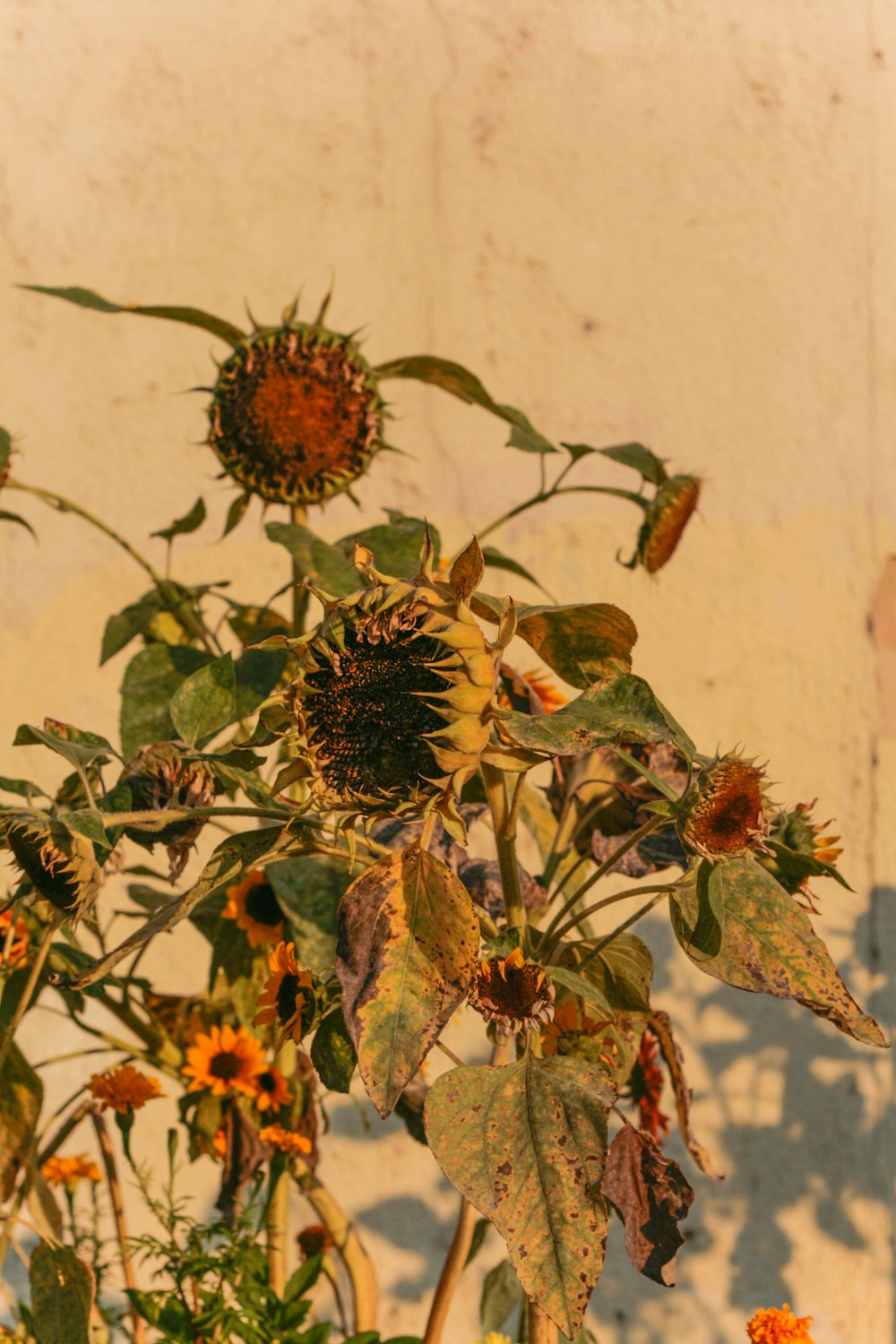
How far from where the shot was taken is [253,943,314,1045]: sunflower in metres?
0.52

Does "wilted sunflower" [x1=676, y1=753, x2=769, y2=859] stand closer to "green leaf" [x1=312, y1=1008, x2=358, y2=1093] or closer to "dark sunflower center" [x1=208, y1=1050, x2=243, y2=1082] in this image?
"green leaf" [x1=312, y1=1008, x2=358, y2=1093]

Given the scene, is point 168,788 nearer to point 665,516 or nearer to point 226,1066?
point 226,1066

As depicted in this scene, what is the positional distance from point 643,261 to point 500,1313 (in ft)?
2.85

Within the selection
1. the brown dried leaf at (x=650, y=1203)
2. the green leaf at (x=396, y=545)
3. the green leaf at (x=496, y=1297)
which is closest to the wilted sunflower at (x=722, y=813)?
the brown dried leaf at (x=650, y=1203)

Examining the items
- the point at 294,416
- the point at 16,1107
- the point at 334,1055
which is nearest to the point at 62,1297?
the point at 16,1107

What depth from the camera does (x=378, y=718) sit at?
1.33 feet

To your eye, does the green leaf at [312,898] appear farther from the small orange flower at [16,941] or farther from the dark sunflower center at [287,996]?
the small orange flower at [16,941]

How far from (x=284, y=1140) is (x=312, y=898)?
0.19 metres

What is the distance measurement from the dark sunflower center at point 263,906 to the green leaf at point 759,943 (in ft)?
0.89

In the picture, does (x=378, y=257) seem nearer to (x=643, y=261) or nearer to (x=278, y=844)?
(x=643, y=261)

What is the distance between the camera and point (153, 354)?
116cm

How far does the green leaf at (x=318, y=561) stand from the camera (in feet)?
1.89

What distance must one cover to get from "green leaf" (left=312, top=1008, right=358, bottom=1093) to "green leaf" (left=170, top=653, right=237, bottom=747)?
12 centimetres

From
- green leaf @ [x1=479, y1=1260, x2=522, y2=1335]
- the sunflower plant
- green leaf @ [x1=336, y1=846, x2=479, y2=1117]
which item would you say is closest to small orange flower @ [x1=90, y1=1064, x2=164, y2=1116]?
the sunflower plant
